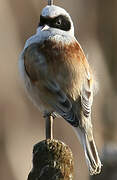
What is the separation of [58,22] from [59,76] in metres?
0.37

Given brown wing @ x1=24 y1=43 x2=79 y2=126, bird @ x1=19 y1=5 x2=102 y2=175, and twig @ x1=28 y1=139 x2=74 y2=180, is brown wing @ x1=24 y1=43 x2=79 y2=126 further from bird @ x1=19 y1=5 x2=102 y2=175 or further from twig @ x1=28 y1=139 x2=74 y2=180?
twig @ x1=28 y1=139 x2=74 y2=180

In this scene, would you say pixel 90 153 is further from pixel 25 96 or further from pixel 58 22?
pixel 25 96

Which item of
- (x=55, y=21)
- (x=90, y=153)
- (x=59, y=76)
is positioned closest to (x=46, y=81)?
(x=59, y=76)

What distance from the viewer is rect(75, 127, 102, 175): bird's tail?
3292mm

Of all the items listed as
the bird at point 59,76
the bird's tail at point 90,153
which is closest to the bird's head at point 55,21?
the bird at point 59,76

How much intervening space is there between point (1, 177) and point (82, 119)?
2.45 metres

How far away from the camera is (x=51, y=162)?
98.2 inches

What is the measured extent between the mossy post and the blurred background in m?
2.82

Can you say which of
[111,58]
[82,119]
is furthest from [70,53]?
[111,58]

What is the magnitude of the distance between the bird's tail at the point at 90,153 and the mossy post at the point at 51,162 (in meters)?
0.66

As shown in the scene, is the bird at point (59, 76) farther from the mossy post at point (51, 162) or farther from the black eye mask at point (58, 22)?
the mossy post at point (51, 162)

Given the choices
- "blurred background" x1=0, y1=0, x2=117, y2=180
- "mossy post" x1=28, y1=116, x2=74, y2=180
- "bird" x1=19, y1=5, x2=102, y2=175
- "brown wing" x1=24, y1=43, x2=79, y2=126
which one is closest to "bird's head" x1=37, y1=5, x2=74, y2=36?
"bird" x1=19, y1=5, x2=102, y2=175

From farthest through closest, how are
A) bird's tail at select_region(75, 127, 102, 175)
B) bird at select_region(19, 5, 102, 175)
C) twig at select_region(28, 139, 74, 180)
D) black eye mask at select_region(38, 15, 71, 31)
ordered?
black eye mask at select_region(38, 15, 71, 31), bird at select_region(19, 5, 102, 175), bird's tail at select_region(75, 127, 102, 175), twig at select_region(28, 139, 74, 180)

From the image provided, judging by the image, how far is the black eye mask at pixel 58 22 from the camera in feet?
12.0
